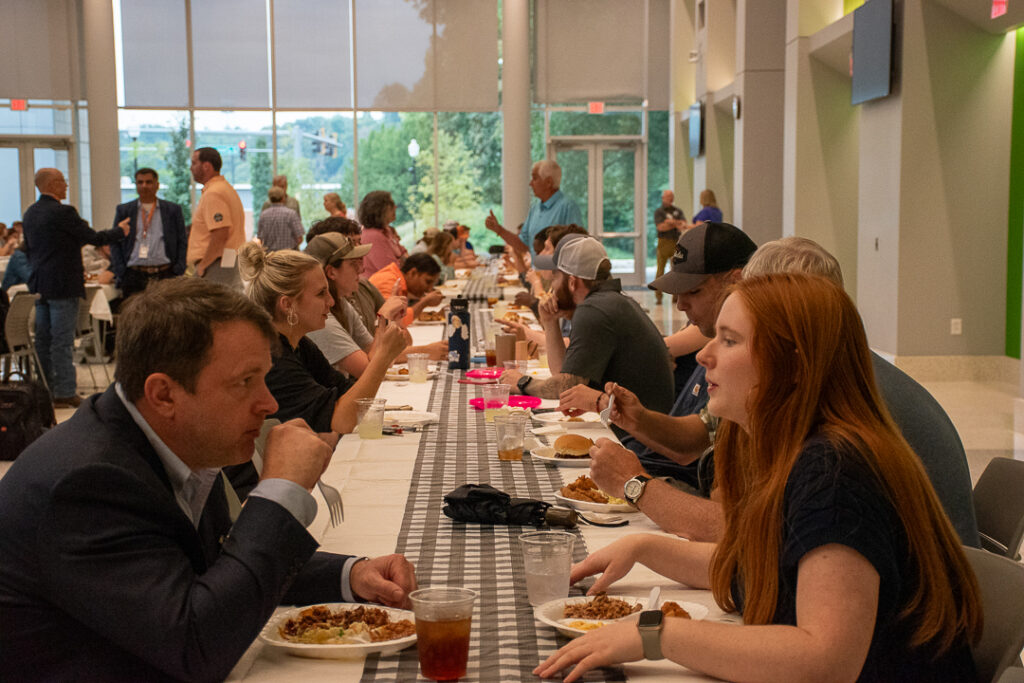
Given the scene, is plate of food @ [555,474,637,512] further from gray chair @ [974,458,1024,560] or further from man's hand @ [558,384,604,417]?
gray chair @ [974,458,1024,560]

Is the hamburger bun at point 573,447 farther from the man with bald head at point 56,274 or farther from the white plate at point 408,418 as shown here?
the man with bald head at point 56,274

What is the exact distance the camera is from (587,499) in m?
2.19

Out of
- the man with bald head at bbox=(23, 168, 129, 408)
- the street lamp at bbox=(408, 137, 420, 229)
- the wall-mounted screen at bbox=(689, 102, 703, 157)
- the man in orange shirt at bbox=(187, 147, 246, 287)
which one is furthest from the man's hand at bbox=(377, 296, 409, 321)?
the street lamp at bbox=(408, 137, 420, 229)

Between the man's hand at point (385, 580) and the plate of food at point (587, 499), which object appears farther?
the plate of food at point (587, 499)

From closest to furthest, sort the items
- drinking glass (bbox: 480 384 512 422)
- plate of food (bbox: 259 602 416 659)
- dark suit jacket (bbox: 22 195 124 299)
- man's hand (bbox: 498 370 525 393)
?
plate of food (bbox: 259 602 416 659) < drinking glass (bbox: 480 384 512 422) < man's hand (bbox: 498 370 525 393) < dark suit jacket (bbox: 22 195 124 299)

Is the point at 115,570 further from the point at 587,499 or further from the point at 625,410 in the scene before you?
the point at 625,410

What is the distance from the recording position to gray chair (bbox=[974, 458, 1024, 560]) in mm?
2115

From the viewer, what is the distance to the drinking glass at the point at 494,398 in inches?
127

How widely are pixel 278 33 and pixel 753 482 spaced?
637 inches

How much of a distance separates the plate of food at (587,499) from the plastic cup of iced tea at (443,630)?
0.83 meters

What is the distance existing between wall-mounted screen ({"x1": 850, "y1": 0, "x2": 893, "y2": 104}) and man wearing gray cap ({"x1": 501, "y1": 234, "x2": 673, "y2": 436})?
5.27 meters

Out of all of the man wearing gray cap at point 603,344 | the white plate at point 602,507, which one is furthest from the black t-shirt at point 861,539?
the man wearing gray cap at point 603,344

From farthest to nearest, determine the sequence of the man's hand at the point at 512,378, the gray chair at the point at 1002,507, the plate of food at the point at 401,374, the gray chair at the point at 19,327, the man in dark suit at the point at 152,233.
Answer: the man in dark suit at the point at 152,233, the gray chair at the point at 19,327, the plate of food at the point at 401,374, the man's hand at the point at 512,378, the gray chair at the point at 1002,507

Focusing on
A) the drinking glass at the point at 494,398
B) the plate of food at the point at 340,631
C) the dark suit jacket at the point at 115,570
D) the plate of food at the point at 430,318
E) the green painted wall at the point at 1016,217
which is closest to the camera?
the dark suit jacket at the point at 115,570
